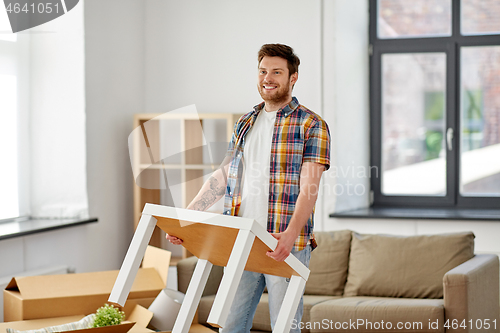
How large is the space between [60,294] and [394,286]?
1.66 metres

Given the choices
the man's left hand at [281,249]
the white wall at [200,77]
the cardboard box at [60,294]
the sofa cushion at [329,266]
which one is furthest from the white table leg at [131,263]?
the white wall at [200,77]

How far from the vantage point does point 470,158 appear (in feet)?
13.2

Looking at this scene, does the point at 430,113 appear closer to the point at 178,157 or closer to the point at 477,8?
the point at 477,8

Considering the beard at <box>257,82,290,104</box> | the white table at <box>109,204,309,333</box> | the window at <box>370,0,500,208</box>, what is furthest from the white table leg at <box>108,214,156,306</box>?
the window at <box>370,0,500,208</box>

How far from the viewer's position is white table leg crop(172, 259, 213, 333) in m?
1.46

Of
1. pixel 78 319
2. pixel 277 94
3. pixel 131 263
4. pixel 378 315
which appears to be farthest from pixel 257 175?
pixel 378 315

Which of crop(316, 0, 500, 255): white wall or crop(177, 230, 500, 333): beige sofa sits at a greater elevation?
crop(316, 0, 500, 255): white wall

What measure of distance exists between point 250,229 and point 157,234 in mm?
2692

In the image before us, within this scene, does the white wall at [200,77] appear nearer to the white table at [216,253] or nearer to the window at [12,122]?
the window at [12,122]

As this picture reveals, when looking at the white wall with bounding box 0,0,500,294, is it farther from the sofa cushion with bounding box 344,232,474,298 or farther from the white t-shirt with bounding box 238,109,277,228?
the white t-shirt with bounding box 238,109,277,228

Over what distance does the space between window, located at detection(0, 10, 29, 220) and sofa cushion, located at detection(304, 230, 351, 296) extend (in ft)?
5.71

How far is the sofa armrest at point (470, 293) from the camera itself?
2451mm

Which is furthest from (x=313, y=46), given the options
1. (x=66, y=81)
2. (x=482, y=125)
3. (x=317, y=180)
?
(x=317, y=180)

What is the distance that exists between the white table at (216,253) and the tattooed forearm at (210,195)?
0.10m
